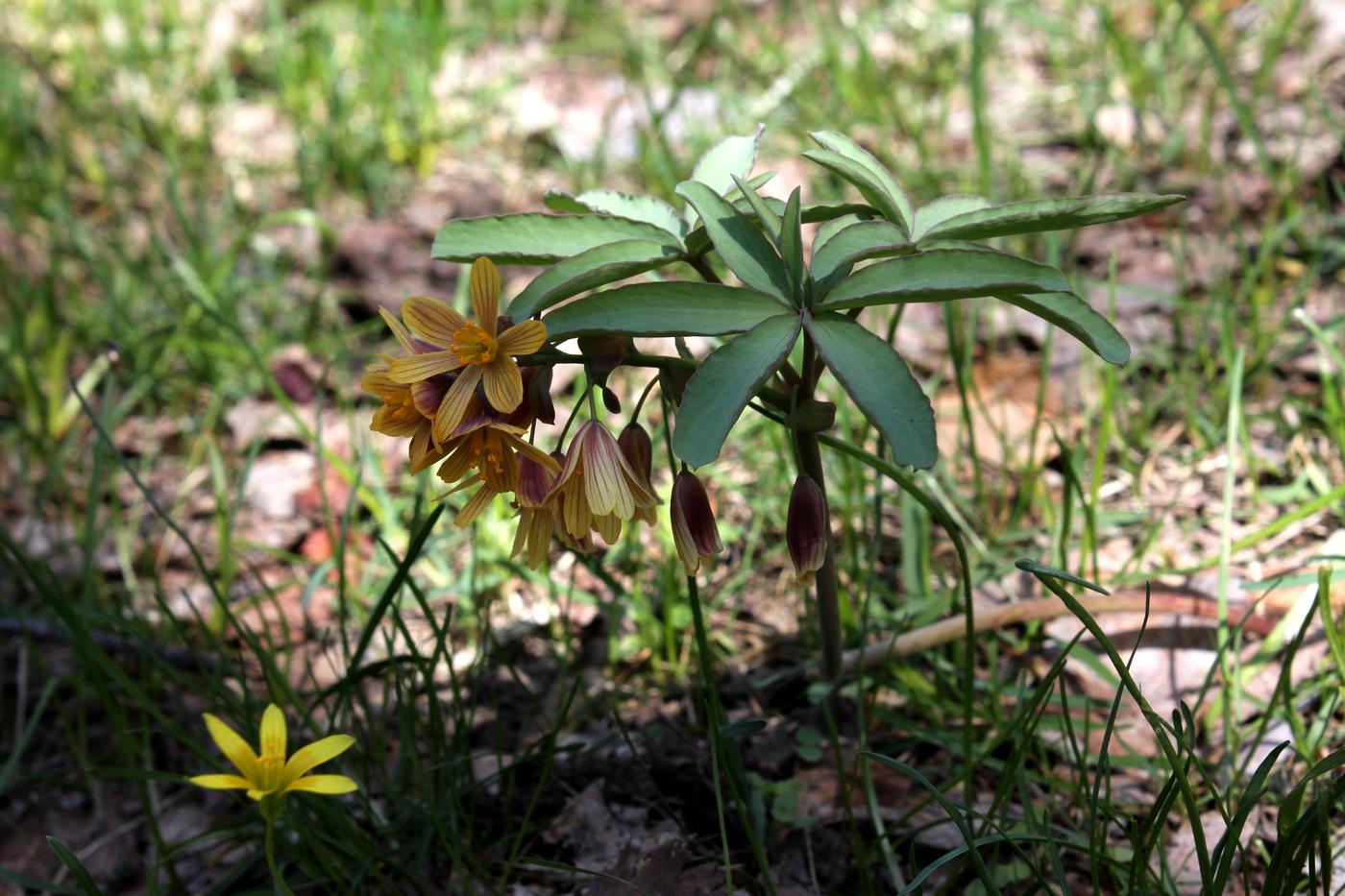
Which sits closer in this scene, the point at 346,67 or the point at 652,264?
the point at 652,264

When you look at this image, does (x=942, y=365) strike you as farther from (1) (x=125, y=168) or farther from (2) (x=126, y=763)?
(1) (x=125, y=168)

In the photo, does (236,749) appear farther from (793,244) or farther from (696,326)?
(793,244)

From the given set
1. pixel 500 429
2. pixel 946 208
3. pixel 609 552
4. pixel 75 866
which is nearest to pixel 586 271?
pixel 500 429

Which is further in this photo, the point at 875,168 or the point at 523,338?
the point at 875,168

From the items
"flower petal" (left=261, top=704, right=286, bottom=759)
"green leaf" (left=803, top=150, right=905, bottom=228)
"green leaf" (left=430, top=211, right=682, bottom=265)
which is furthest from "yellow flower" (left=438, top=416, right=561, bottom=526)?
"green leaf" (left=803, top=150, right=905, bottom=228)

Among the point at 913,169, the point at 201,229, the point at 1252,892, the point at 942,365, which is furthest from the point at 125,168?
the point at 1252,892

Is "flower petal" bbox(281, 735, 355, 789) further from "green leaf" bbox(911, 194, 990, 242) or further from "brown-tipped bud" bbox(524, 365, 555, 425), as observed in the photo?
"green leaf" bbox(911, 194, 990, 242)
